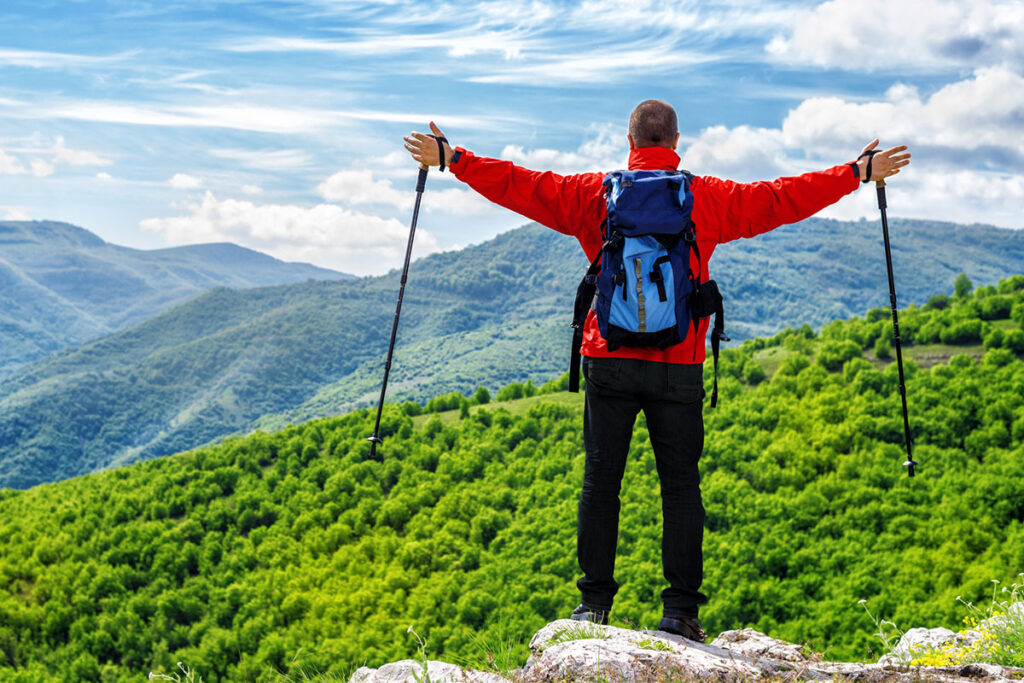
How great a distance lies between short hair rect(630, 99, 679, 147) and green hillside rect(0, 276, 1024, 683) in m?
18.1

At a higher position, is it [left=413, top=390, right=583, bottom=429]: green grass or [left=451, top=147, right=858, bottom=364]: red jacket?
[left=451, top=147, right=858, bottom=364]: red jacket

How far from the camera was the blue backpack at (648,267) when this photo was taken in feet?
Result: 16.3

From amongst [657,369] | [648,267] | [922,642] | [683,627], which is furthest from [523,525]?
[648,267]

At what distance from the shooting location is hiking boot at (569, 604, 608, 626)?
17.5ft

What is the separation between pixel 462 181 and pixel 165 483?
3952 centimetres

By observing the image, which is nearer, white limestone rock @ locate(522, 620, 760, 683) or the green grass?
white limestone rock @ locate(522, 620, 760, 683)

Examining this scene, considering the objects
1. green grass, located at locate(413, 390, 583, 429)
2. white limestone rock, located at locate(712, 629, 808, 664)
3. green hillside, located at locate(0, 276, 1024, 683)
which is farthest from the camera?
green grass, located at locate(413, 390, 583, 429)

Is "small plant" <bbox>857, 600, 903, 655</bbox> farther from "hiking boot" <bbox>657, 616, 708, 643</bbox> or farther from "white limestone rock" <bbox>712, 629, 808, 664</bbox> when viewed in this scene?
"hiking boot" <bbox>657, 616, 708, 643</bbox>

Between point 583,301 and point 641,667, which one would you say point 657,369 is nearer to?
point 583,301

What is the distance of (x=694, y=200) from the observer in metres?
5.24

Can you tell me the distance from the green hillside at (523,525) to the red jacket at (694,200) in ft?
57.8

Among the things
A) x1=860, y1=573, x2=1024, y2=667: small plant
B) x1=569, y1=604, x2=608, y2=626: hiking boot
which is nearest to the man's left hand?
x1=860, y1=573, x2=1024, y2=667: small plant

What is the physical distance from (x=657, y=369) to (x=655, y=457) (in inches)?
23.2

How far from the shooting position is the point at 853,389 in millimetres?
30719
